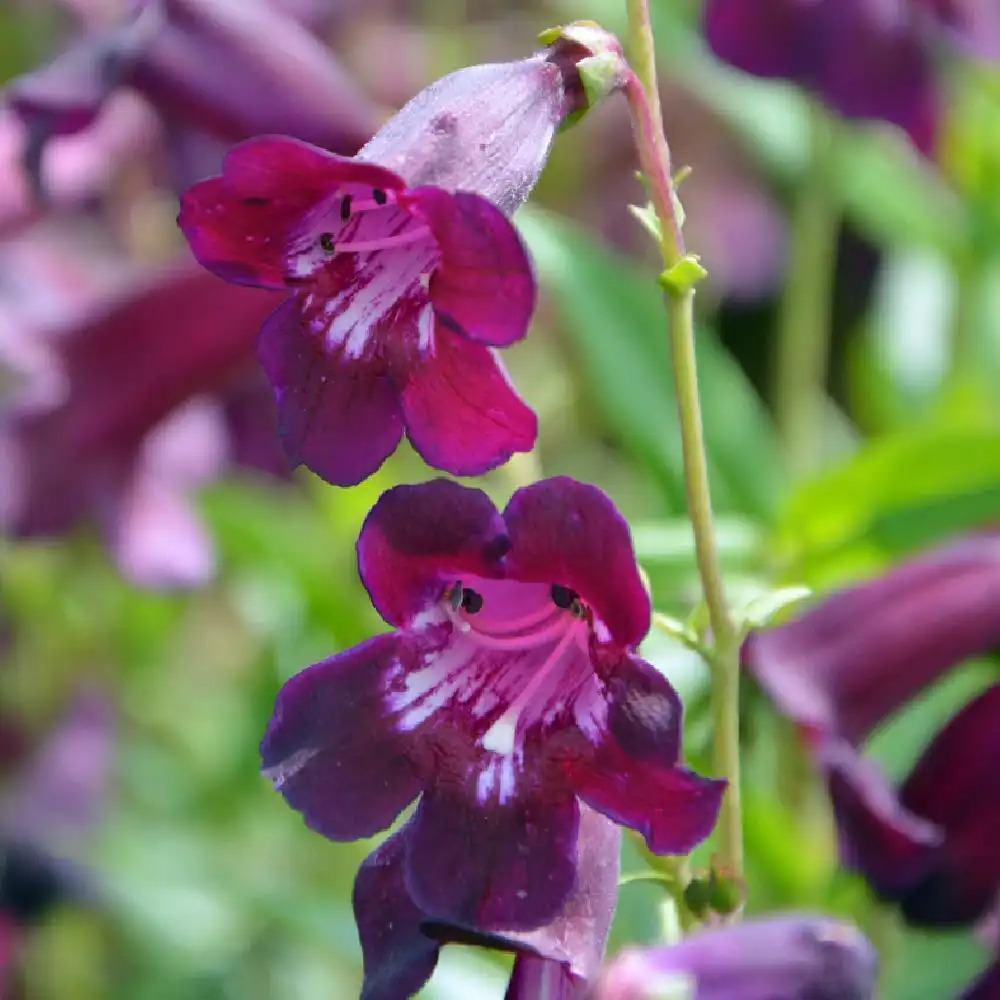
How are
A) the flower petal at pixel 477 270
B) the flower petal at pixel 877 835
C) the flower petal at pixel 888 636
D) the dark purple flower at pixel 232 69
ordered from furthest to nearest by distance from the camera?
1. the dark purple flower at pixel 232 69
2. the flower petal at pixel 888 636
3. the flower petal at pixel 877 835
4. the flower petal at pixel 477 270

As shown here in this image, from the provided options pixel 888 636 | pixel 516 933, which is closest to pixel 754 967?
pixel 516 933

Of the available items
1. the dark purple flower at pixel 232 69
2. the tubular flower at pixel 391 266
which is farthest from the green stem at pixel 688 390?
the dark purple flower at pixel 232 69

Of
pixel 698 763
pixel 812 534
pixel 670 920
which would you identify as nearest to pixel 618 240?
pixel 812 534

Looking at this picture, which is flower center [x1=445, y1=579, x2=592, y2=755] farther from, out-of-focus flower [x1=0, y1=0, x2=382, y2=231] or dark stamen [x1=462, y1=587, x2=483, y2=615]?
out-of-focus flower [x1=0, y1=0, x2=382, y2=231]

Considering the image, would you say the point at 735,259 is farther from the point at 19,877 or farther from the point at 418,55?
the point at 19,877

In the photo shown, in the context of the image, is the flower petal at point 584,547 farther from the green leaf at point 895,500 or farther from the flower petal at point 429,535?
the green leaf at point 895,500

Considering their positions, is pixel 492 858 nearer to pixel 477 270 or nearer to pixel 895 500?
pixel 477 270
